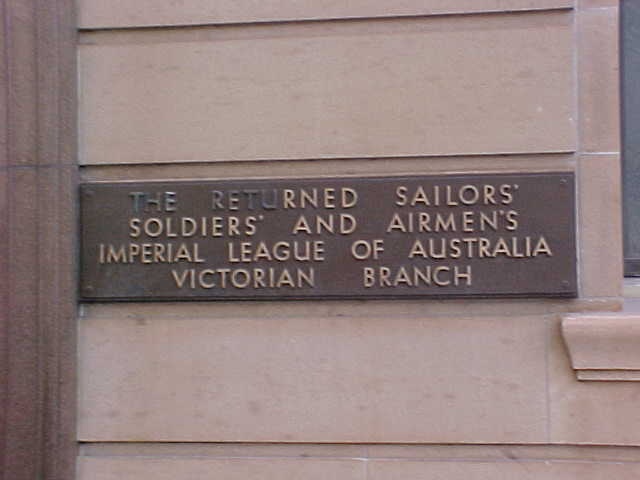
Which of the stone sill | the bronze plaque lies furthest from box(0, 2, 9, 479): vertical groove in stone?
the stone sill

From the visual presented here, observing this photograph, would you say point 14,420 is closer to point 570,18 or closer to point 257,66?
point 257,66

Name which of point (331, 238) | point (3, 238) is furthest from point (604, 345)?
point (3, 238)

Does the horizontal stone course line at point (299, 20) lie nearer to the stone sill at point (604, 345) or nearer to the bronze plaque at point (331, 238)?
the bronze plaque at point (331, 238)

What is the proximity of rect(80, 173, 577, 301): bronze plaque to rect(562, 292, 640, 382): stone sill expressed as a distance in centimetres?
18

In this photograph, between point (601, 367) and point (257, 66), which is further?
point (257, 66)

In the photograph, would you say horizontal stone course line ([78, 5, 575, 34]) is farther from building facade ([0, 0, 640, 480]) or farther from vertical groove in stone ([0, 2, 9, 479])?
vertical groove in stone ([0, 2, 9, 479])

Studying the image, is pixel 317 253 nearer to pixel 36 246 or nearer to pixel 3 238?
pixel 36 246

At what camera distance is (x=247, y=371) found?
4.20 metres

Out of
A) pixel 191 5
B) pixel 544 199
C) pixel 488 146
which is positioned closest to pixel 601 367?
pixel 544 199

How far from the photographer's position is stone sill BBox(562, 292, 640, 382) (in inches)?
154

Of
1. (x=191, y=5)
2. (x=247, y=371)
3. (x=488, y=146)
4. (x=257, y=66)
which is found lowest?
(x=247, y=371)

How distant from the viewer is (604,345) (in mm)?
3934

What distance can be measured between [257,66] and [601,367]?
227 cm

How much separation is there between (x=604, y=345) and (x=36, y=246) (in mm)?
2873
